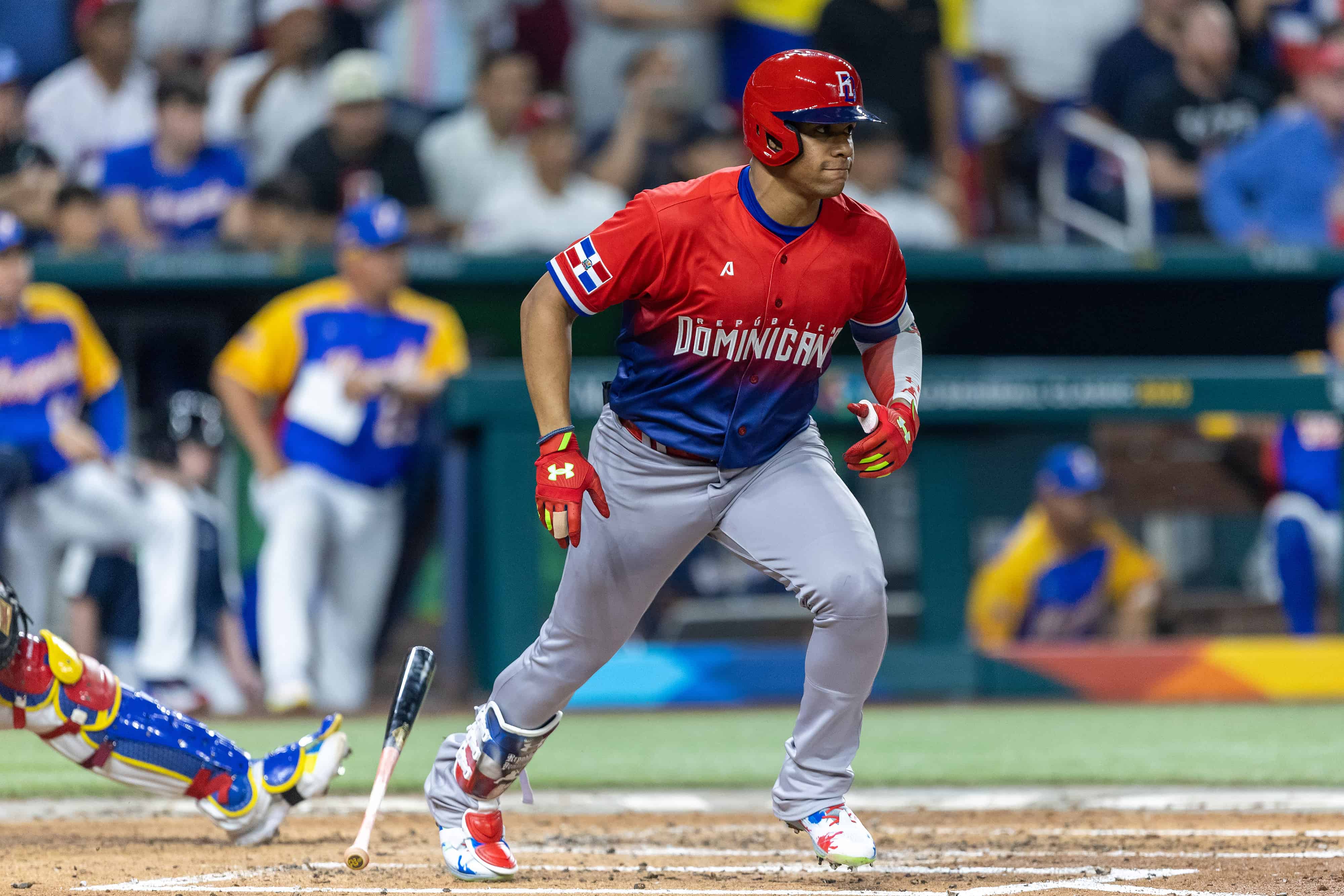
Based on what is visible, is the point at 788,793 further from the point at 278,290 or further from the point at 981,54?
the point at 981,54

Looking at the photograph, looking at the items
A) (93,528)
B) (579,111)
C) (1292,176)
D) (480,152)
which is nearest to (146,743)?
(93,528)

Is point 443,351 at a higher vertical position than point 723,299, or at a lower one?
lower

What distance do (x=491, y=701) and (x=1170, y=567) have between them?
5840 millimetres

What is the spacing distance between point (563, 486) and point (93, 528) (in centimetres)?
434

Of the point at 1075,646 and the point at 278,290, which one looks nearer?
the point at 1075,646

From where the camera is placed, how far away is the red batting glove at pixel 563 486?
3.37 metres

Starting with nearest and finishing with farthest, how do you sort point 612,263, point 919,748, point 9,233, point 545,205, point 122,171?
point 612,263
point 919,748
point 9,233
point 122,171
point 545,205

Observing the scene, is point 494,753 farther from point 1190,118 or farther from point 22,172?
point 1190,118

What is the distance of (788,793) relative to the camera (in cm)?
362

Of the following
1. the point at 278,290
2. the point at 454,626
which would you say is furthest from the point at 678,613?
the point at 278,290

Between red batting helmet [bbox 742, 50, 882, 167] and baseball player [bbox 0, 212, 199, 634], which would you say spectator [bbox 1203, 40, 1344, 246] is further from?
red batting helmet [bbox 742, 50, 882, 167]

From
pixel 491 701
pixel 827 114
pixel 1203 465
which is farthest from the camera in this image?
pixel 1203 465

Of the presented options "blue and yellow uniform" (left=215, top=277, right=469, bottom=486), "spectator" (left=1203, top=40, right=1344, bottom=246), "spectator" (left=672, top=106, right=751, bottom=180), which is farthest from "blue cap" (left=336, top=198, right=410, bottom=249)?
"spectator" (left=1203, top=40, right=1344, bottom=246)

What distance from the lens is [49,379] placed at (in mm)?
7109
